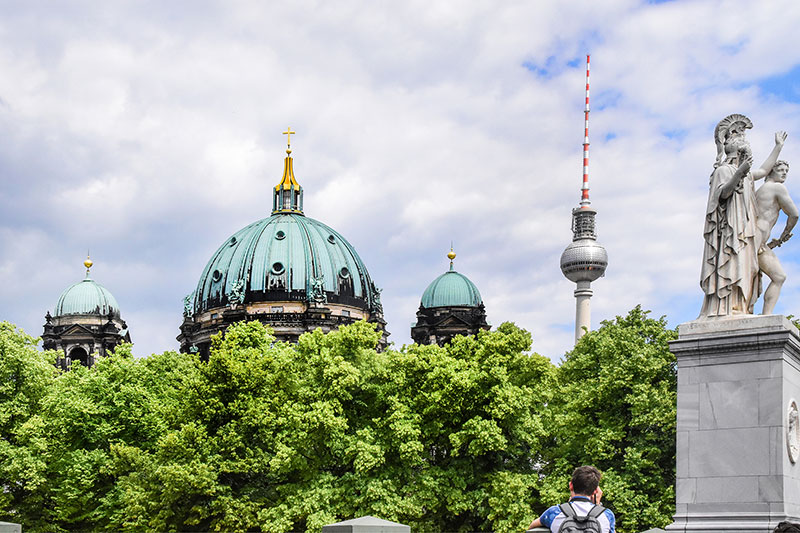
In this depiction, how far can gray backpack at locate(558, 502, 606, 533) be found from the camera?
9.96m

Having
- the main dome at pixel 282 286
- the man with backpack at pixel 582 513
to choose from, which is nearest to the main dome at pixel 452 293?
the main dome at pixel 282 286

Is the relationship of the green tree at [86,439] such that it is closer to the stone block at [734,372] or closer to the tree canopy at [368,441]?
the tree canopy at [368,441]

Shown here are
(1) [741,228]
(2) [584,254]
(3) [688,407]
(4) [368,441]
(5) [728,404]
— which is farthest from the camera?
(2) [584,254]

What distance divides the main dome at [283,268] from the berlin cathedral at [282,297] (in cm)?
11

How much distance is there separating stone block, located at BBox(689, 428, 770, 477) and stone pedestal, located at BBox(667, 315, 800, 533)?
0.02m

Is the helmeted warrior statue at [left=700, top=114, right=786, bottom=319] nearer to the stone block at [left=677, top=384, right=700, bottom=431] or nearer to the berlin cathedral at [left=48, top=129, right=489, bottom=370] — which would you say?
the stone block at [left=677, top=384, right=700, bottom=431]

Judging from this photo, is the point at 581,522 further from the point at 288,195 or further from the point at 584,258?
the point at 584,258

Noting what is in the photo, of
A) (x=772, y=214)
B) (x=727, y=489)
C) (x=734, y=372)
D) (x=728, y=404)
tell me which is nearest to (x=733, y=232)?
(x=772, y=214)

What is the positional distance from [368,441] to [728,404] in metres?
30.1

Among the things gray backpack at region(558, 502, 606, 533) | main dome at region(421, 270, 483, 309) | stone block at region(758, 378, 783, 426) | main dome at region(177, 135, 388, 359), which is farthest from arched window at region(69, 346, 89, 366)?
gray backpack at region(558, 502, 606, 533)

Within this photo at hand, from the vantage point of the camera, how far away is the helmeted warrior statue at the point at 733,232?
1881cm

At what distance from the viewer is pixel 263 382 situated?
1935 inches

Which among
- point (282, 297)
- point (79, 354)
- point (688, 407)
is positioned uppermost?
point (282, 297)

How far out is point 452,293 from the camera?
122m
